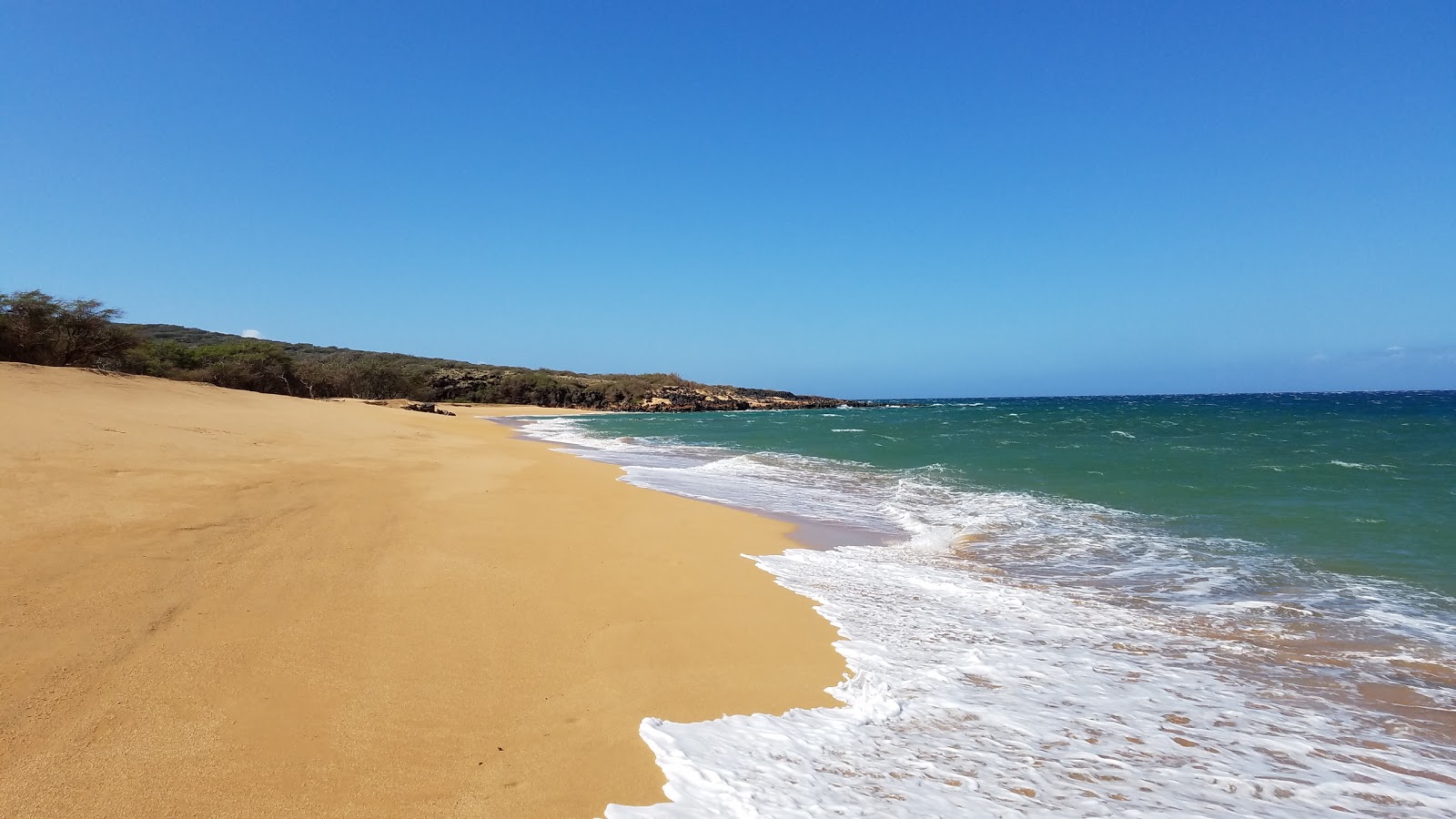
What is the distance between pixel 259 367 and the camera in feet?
128

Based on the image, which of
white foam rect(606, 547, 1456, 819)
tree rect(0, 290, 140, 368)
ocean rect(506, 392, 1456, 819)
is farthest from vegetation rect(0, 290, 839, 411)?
white foam rect(606, 547, 1456, 819)

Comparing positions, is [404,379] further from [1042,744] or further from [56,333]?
[1042,744]

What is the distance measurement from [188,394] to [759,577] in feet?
60.7

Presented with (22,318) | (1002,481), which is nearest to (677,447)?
(1002,481)

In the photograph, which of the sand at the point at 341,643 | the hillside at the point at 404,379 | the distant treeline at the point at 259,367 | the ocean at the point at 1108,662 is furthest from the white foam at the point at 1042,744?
the hillside at the point at 404,379

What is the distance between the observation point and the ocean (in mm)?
2998

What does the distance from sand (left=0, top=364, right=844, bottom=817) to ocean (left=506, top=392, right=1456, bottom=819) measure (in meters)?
0.53

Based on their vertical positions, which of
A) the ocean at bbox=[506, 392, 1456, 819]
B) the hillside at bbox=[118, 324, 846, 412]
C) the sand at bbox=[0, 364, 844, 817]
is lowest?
the ocean at bbox=[506, 392, 1456, 819]

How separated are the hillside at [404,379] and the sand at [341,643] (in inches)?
1044

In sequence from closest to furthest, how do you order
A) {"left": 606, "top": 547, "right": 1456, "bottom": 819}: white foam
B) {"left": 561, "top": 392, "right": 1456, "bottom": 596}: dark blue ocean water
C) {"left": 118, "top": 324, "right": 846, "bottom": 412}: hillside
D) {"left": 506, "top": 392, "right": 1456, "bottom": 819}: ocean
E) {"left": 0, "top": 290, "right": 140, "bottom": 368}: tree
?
{"left": 606, "top": 547, "right": 1456, "bottom": 819}: white foam
{"left": 506, "top": 392, "right": 1456, "bottom": 819}: ocean
{"left": 561, "top": 392, "right": 1456, "bottom": 596}: dark blue ocean water
{"left": 0, "top": 290, "right": 140, "bottom": 368}: tree
{"left": 118, "top": 324, "right": 846, "bottom": 412}: hillside

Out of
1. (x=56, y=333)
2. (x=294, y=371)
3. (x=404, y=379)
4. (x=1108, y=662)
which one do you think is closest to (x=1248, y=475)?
(x=1108, y=662)

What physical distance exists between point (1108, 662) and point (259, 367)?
45755mm

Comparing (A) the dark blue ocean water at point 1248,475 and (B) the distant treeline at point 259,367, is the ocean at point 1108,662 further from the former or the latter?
(B) the distant treeline at point 259,367

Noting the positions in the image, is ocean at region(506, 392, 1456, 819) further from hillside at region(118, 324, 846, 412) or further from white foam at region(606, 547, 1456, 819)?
hillside at region(118, 324, 846, 412)
